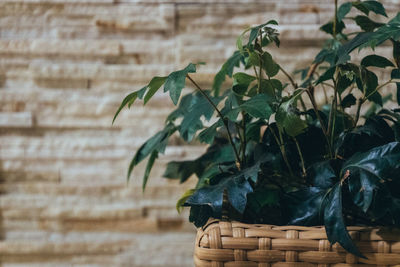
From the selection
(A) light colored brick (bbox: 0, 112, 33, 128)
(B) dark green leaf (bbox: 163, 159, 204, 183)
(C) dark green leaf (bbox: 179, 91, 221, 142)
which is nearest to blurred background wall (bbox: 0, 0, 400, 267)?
(A) light colored brick (bbox: 0, 112, 33, 128)

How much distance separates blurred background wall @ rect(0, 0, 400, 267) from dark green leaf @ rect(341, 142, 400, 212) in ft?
1.77

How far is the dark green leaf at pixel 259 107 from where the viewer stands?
1.83 feet

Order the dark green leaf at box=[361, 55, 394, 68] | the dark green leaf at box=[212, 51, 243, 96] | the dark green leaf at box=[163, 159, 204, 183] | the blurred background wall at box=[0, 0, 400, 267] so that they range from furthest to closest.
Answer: the blurred background wall at box=[0, 0, 400, 267]
the dark green leaf at box=[163, 159, 204, 183]
the dark green leaf at box=[212, 51, 243, 96]
the dark green leaf at box=[361, 55, 394, 68]

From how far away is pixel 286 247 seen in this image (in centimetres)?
55

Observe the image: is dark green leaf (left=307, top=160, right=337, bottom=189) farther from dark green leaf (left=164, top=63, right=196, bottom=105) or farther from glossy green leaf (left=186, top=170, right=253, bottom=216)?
dark green leaf (left=164, top=63, right=196, bottom=105)

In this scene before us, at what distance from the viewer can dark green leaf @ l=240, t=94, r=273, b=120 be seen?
559 mm

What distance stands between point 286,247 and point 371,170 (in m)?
0.15

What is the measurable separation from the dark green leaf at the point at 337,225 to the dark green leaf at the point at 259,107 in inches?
5.6

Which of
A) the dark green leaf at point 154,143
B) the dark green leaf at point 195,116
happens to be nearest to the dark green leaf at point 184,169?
the dark green leaf at point 154,143

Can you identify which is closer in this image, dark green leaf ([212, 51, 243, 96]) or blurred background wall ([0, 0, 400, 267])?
dark green leaf ([212, 51, 243, 96])

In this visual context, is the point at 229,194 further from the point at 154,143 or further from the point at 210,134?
the point at 154,143

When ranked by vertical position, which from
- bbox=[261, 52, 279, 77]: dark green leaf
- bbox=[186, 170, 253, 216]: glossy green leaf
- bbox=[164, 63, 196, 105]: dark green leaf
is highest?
bbox=[261, 52, 279, 77]: dark green leaf

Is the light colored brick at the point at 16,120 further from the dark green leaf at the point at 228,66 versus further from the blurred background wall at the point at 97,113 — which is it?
the dark green leaf at the point at 228,66

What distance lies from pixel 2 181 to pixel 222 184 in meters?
0.73
